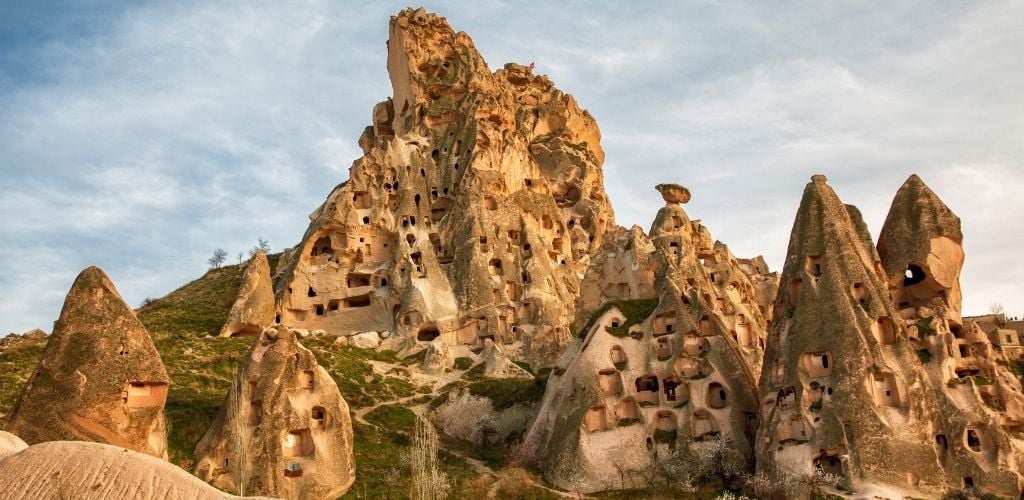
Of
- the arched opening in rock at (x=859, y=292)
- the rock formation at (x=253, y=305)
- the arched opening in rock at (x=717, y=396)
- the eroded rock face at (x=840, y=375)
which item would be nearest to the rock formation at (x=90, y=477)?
the eroded rock face at (x=840, y=375)

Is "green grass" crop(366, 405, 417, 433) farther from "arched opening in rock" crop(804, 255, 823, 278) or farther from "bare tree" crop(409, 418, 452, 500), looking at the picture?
"arched opening in rock" crop(804, 255, 823, 278)

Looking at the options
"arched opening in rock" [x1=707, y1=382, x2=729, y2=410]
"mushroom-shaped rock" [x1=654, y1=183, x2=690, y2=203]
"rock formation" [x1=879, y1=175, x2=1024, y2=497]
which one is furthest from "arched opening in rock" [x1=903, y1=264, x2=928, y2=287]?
"mushroom-shaped rock" [x1=654, y1=183, x2=690, y2=203]

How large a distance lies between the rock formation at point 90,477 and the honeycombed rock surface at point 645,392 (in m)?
30.5

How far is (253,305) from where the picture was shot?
6862 cm

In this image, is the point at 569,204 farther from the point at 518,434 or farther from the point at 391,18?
the point at 518,434

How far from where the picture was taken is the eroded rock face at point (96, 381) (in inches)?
1318

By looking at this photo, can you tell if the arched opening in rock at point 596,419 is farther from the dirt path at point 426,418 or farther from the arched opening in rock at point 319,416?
the arched opening in rock at point 319,416

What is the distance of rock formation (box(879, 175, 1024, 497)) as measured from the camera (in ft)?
129

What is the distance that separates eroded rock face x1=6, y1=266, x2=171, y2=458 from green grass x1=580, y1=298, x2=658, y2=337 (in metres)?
22.4

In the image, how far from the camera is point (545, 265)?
74.4m

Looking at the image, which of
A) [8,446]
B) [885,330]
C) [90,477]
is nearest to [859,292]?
[885,330]

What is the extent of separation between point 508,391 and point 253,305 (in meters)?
22.0

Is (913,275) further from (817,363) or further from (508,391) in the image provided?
(508,391)

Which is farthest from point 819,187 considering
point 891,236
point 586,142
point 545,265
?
point 586,142
